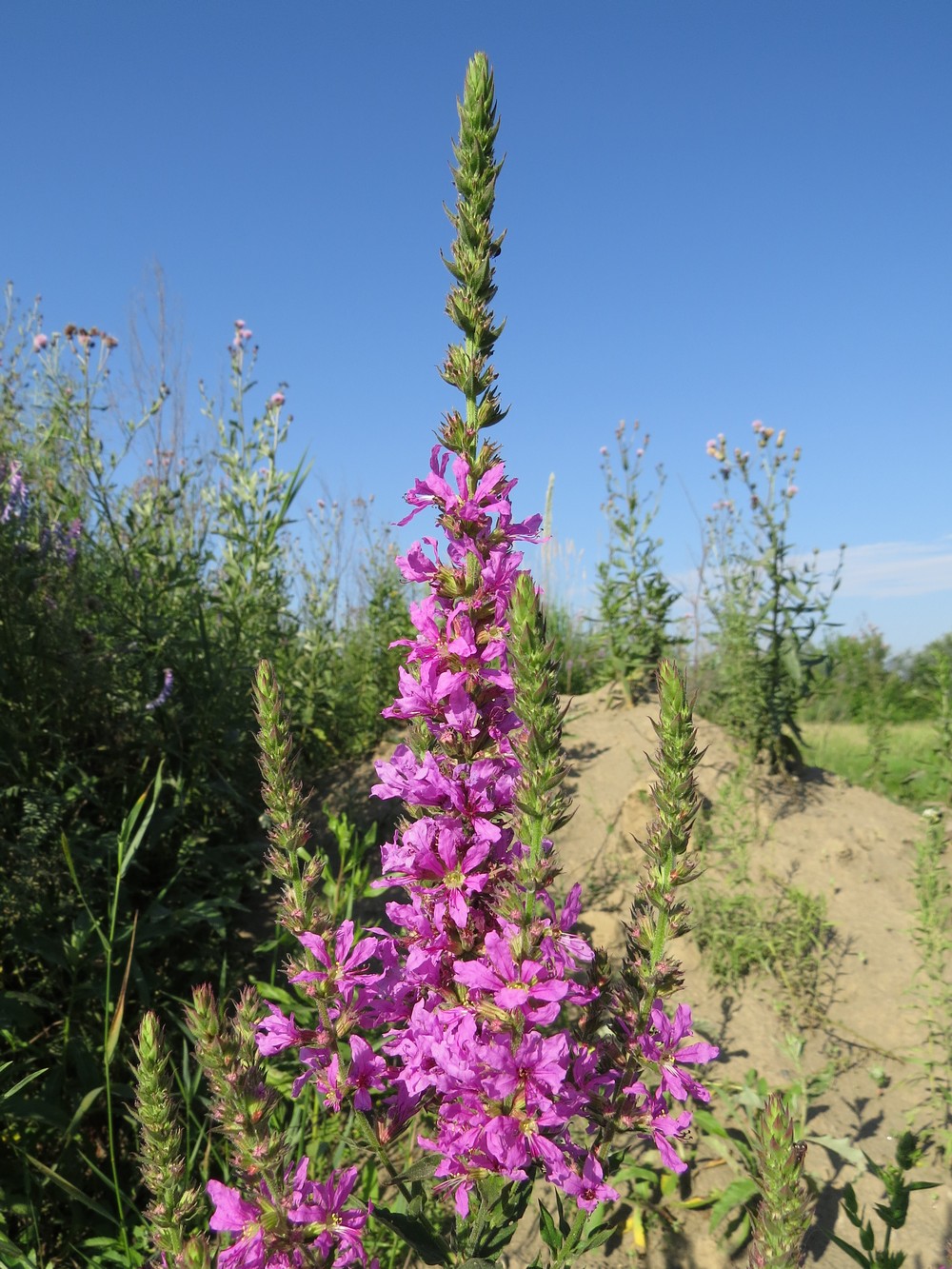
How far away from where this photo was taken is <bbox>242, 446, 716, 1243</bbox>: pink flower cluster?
3.96 feet

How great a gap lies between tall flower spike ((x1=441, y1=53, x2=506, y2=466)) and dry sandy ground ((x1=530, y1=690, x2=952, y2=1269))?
171 centimetres

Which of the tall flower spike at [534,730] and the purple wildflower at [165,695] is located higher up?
the purple wildflower at [165,695]

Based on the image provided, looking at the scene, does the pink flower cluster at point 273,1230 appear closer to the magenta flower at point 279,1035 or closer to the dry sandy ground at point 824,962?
the magenta flower at point 279,1035

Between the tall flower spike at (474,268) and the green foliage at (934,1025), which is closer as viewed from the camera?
the tall flower spike at (474,268)

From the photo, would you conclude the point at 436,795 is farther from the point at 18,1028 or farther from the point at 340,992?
the point at 18,1028

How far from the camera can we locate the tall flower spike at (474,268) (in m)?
1.42

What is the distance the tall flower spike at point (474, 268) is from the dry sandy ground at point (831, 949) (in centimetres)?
171

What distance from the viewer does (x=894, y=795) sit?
638 centimetres

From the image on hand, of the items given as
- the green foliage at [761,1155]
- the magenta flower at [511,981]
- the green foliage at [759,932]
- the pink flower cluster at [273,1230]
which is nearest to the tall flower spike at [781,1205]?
the green foliage at [761,1155]

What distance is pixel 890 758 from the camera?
23.9 feet

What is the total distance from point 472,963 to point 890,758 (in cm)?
715

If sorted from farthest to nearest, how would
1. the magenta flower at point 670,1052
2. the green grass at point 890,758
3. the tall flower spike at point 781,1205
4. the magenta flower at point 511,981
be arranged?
the green grass at point 890,758, the magenta flower at point 670,1052, the magenta flower at point 511,981, the tall flower spike at point 781,1205

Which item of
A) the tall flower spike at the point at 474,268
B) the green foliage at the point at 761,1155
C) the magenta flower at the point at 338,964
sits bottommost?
the green foliage at the point at 761,1155

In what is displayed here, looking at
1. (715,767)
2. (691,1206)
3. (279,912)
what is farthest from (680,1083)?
(715,767)
